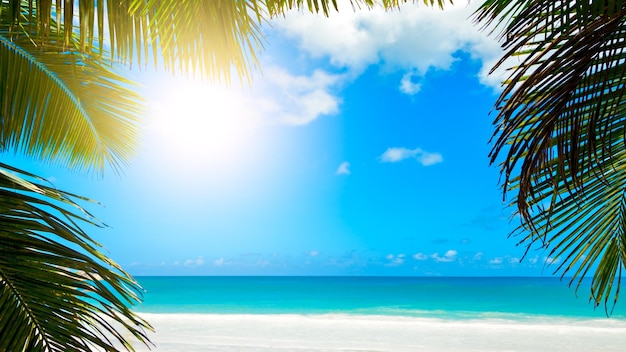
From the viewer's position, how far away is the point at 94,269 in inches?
58.7

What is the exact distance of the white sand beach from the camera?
1034 centimetres

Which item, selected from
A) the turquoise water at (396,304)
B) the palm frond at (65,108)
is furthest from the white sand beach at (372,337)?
the palm frond at (65,108)

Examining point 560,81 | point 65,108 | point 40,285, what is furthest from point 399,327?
point 40,285

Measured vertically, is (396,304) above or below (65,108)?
above

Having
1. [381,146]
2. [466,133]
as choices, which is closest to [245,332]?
[381,146]

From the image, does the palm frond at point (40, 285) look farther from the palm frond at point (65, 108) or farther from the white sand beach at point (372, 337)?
the white sand beach at point (372, 337)

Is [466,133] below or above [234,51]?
above

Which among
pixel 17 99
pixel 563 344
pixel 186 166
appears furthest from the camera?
pixel 186 166

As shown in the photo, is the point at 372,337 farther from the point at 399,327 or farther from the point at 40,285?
the point at 40,285

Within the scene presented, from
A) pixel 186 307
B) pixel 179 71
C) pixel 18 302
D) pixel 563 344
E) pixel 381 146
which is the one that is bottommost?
pixel 18 302

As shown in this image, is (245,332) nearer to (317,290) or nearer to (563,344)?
(563,344)

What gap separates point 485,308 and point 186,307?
13.1 m

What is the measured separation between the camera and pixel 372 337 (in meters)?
12.1

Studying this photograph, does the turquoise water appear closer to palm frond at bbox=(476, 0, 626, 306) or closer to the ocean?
the ocean
